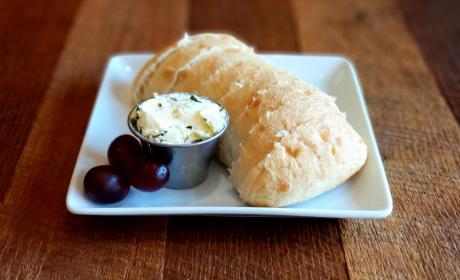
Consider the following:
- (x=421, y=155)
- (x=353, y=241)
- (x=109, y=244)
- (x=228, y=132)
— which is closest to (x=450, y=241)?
(x=353, y=241)

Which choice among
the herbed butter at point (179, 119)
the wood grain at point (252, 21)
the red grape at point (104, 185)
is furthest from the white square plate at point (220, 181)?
the wood grain at point (252, 21)

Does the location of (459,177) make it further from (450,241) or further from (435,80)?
(435,80)

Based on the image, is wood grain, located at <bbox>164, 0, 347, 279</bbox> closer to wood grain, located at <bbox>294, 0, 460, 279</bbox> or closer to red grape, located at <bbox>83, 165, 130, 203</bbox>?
wood grain, located at <bbox>294, 0, 460, 279</bbox>

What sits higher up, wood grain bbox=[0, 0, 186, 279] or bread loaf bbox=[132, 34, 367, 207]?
bread loaf bbox=[132, 34, 367, 207]

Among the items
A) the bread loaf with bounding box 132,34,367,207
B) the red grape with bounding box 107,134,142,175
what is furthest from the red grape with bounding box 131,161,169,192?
the bread loaf with bounding box 132,34,367,207

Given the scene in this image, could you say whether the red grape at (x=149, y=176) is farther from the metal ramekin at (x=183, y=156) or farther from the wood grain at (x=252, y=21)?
the wood grain at (x=252, y=21)

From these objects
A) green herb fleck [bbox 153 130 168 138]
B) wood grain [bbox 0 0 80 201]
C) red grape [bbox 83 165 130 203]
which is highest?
green herb fleck [bbox 153 130 168 138]

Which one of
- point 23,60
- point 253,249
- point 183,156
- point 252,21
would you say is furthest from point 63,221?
point 252,21

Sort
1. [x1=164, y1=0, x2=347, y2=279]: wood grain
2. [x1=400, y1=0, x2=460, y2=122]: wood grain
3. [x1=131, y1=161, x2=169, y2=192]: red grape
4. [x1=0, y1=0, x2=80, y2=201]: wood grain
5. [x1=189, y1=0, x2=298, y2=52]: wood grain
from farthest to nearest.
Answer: [x1=189, y1=0, x2=298, y2=52]: wood grain → [x1=400, y1=0, x2=460, y2=122]: wood grain → [x1=0, y1=0, x2=80, y2=201]: wood grain → [x1=131, y1=161, x2=169, y2=192]: red grape → [x1=164, y1=0, x2=347, y2=279]: wood grain
